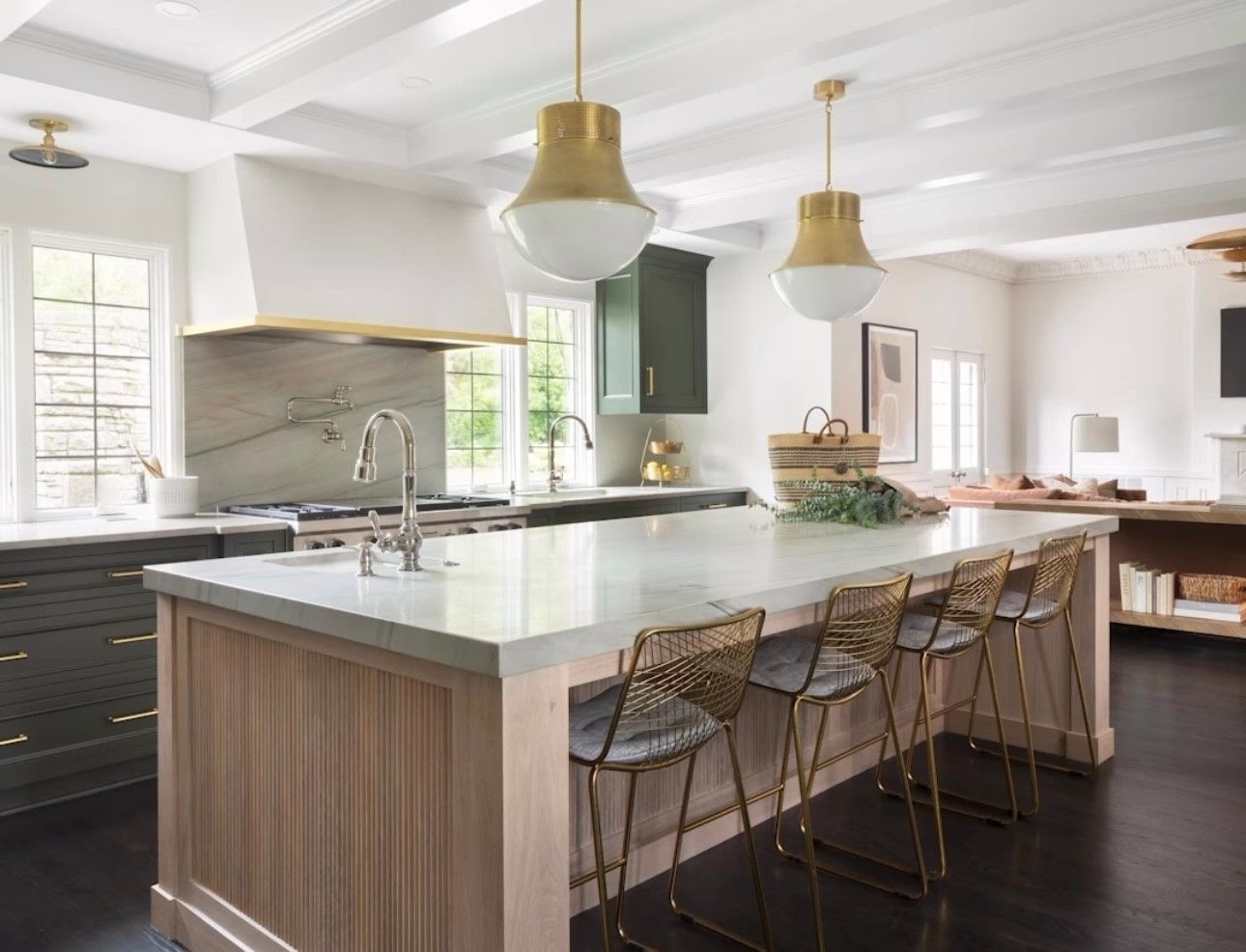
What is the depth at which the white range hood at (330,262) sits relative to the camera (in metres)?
4.44

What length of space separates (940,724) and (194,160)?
4.14 m

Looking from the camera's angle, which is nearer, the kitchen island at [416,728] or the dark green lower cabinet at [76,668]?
the kitchen island at [416,728]

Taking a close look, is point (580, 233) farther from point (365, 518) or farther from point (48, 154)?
point (48, 154)

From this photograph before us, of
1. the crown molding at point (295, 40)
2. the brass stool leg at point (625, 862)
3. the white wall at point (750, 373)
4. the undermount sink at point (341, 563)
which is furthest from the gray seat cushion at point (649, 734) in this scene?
the white wall at point (750, 373)

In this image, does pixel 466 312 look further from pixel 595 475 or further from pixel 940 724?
pixel 940 724

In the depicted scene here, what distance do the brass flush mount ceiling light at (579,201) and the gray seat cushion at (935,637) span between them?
147 cm

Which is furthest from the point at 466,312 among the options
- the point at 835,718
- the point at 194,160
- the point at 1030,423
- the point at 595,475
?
the point at 1030,423

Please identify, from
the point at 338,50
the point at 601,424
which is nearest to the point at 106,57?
the point at 338,50

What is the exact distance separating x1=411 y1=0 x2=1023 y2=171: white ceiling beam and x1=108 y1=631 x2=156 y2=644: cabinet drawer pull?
2381mm

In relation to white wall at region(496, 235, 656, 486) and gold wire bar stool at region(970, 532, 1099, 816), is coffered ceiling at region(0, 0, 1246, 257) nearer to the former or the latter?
white wall at region(496, 235, 656, 486)

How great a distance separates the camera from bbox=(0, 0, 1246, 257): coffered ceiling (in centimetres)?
336

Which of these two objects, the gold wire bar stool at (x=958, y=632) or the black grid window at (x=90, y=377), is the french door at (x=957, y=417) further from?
the black grid window at (x=90, y=377)

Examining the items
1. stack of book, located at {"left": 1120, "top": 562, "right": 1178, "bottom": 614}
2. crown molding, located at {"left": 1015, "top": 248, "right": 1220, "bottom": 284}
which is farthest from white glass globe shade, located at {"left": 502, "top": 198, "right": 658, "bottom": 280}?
crown molding, located at {"left": 1015, "top": 248, "right": 1220, "bottom": 284}

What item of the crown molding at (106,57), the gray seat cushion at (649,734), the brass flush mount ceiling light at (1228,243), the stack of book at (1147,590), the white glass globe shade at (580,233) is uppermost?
the crown molding at (106,57)
